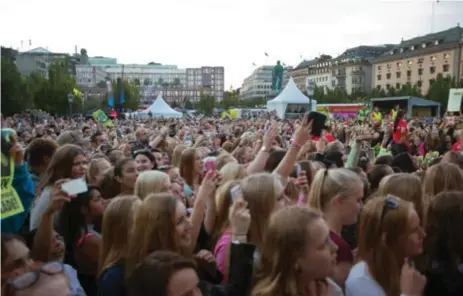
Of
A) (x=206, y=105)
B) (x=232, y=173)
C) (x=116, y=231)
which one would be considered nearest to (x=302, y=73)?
(x=206, y=105)

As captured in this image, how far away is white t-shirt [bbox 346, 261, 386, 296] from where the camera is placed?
9.18 feet

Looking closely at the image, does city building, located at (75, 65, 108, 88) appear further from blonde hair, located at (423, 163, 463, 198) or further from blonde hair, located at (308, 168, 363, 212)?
blonde hair, located at (308, 168, 363, 212)

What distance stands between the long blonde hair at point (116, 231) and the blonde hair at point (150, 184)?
2.65 ft

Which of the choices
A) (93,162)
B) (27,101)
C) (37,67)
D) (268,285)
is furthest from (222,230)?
(37,67)

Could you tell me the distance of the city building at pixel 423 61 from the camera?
280 feet

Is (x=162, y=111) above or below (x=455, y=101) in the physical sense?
below

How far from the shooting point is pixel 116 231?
3186 millimetres

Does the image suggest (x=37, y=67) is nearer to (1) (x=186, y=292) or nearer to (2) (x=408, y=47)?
(2) (x=408, y=47)

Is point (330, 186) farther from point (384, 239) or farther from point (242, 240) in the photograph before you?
point (242, 240)

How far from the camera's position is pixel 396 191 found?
404cm

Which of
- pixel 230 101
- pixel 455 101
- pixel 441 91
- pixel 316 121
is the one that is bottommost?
pixel 230 101

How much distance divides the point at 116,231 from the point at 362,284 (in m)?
1.62

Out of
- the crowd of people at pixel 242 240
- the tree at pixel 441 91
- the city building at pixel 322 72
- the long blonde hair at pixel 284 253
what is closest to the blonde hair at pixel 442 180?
the crowd of people at pixel 242 240

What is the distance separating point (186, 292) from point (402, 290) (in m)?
1.27
